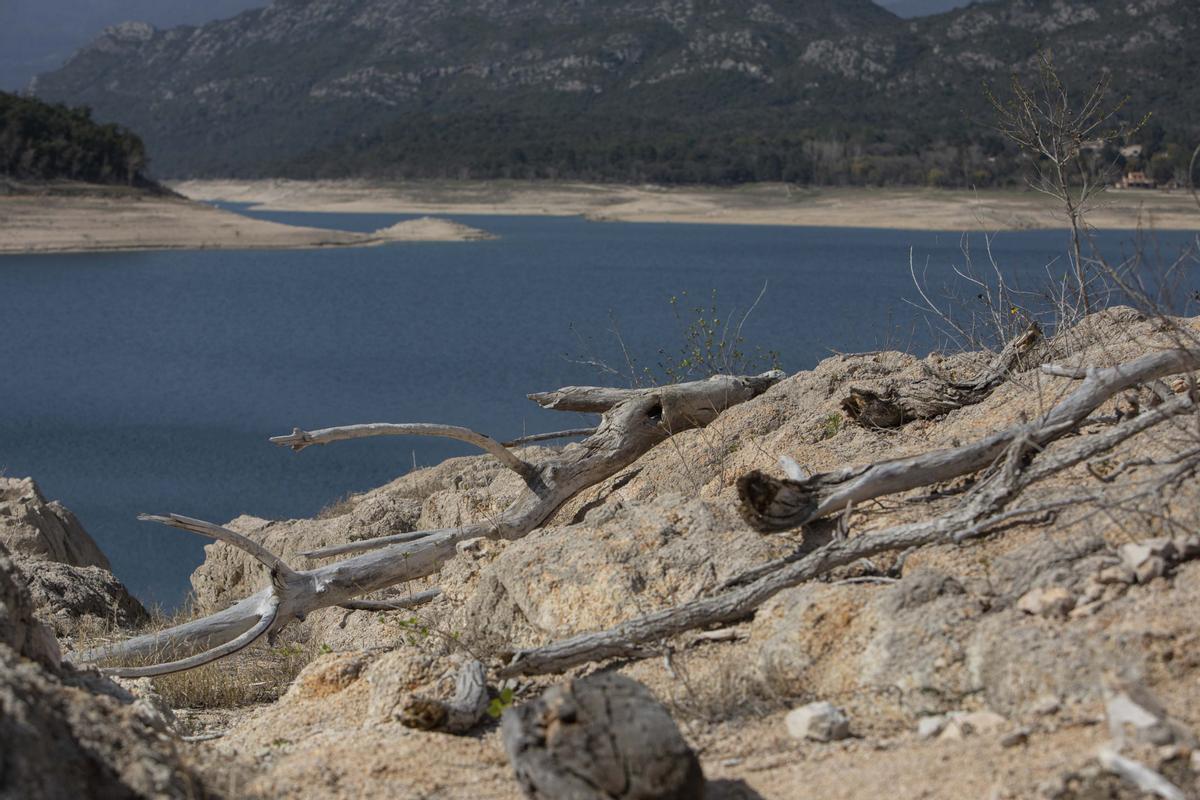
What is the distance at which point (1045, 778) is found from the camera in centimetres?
352

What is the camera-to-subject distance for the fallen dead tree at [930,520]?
16.6 ft

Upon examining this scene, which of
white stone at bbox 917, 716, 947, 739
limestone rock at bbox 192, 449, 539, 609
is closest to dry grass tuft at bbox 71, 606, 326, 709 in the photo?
limestone rock at bbox 192, 449, 539, 609

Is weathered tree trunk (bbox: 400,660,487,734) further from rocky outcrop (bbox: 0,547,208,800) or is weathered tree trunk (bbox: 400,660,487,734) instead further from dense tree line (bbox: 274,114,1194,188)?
dense tree line (bbox: 274,114,1194,188)

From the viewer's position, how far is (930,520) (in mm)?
5195

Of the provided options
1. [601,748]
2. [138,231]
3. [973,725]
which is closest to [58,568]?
[601,748]

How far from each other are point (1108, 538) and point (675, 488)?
3.03 m

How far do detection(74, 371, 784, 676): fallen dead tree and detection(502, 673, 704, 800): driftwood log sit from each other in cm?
289

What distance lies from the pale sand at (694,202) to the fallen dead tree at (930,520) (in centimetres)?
5417

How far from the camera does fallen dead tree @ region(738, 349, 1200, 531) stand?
5.34 meters

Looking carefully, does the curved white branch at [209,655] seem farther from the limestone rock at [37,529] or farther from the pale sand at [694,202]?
the pale sand at [694,202]

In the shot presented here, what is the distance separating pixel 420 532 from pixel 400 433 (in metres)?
0.90

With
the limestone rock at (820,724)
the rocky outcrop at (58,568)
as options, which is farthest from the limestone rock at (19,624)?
the limestone rock at (820,724)

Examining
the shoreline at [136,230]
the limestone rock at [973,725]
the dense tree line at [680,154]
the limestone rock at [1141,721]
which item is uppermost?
the dense tree line at [680,154]

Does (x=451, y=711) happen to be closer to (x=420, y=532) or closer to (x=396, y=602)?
(x=396, y=602)
